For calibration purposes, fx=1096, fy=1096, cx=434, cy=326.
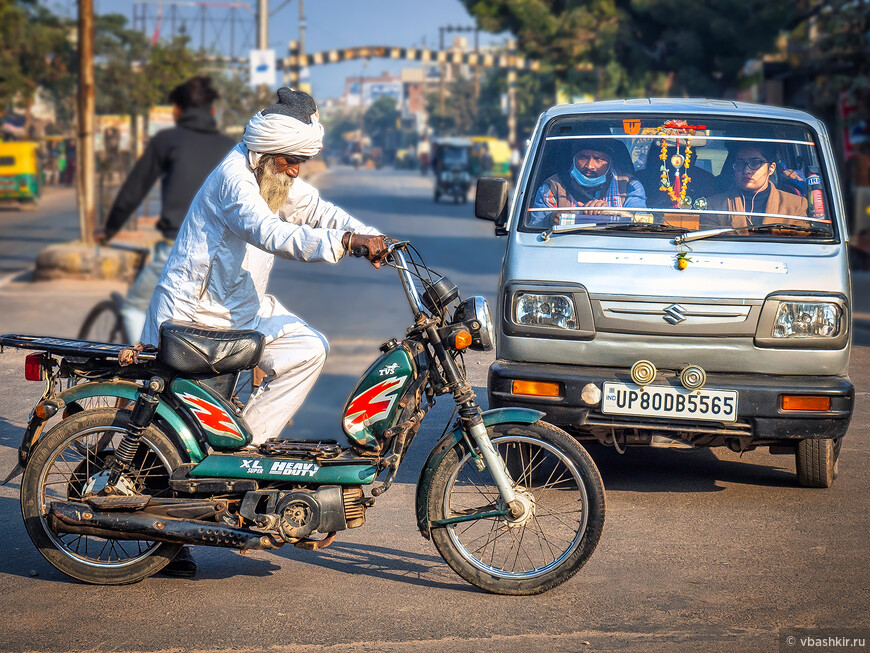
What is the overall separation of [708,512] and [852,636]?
1.55 m

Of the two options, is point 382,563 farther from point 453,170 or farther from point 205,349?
point 453,170

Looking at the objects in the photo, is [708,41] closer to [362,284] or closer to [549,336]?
[362,284]

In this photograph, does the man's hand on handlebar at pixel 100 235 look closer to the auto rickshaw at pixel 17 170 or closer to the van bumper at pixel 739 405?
the van bumper at pixel 739 405

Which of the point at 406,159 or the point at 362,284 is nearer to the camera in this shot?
the point at 362,284

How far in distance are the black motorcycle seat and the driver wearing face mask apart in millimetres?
2164

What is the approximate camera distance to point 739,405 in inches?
205

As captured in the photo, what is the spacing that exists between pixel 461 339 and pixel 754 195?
260cm

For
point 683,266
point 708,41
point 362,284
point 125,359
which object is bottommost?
point 362,284

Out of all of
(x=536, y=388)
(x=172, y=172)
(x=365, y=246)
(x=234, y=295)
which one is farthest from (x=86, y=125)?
(x=365, y=246)

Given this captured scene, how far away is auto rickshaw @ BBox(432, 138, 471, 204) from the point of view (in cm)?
4075

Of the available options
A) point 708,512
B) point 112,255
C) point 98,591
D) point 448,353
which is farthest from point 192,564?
point 112,255

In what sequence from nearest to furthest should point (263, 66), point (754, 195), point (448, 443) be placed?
1. point (448, 443)
2. point (754, 195)
3. point (263, 66)

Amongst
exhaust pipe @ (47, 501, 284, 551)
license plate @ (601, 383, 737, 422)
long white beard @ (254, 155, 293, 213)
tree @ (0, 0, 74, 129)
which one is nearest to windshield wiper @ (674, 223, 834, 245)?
license plate @ (601, 383, 737, 422)

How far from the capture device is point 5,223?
29344 millimetres
